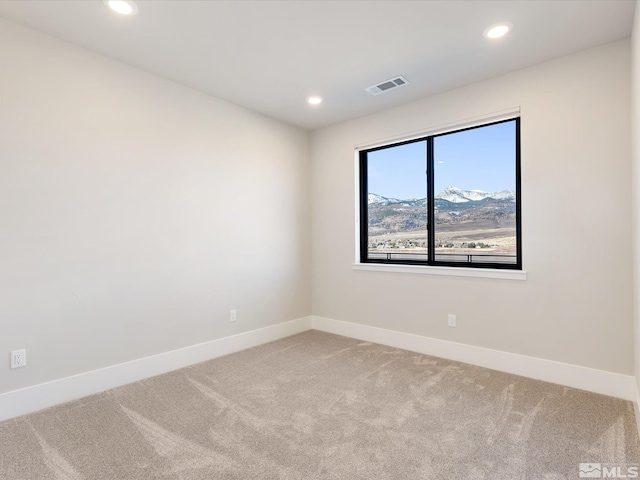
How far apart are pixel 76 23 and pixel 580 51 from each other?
12.0ft

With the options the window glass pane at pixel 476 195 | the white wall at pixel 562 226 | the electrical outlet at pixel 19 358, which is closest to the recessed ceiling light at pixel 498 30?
the white wall at pixel 562 226

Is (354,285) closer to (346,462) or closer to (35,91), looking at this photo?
(346,462)

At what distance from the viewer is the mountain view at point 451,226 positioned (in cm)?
317

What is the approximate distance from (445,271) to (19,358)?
3.46 meters

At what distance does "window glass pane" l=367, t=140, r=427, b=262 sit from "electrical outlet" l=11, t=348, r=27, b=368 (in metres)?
3.25

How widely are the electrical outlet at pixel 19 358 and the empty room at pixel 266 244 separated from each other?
16mm

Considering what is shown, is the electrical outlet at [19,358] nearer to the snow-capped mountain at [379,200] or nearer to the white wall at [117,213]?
the white wall at [117,213]

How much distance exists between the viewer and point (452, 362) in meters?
3.20

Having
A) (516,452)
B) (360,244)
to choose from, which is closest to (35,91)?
(360,244)

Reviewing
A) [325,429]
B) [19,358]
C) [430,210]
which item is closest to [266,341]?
[325,429]

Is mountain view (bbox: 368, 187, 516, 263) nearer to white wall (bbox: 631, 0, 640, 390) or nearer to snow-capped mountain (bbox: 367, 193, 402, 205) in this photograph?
snow-capped mountain (bbox: 367, 193, 402, 205)

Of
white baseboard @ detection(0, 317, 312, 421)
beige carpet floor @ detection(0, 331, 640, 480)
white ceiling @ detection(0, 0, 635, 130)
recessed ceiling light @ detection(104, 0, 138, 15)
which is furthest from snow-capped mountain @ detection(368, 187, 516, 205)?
recessed ceiling light @ detection(104, 0, 138, 15)

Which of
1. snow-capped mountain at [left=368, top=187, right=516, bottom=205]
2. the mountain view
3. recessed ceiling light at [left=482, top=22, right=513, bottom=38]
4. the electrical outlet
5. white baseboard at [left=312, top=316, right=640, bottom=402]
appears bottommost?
white baseboard at [left=312, top=316, right=640, bottom=402]

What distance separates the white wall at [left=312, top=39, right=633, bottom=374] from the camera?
8.18 ft
